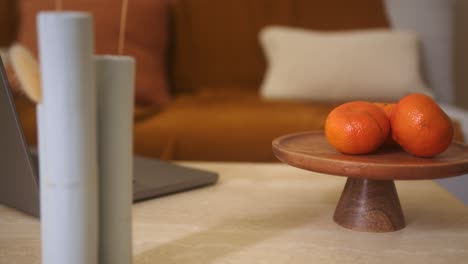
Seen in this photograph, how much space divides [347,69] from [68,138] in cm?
179

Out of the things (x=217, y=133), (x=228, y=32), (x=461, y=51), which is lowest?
(x=217, y=133)

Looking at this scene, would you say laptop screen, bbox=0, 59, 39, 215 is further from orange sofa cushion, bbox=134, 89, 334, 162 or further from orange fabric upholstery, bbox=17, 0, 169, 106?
orange fabric upholstery, bbox=17, 0, 169, 106

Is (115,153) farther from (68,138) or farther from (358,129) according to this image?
(358,129)

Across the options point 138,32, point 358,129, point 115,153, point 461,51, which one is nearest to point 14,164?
point 115,153

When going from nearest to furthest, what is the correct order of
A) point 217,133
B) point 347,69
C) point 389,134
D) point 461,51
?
point 389,134, point 217,133, point 347,69, point 461,51

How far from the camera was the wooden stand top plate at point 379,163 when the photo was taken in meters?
0.64

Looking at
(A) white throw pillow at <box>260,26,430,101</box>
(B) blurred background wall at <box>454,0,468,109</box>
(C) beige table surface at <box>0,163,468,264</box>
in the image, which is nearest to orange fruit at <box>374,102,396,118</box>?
(C) beige table surface at <box>0,163,468,264</box>

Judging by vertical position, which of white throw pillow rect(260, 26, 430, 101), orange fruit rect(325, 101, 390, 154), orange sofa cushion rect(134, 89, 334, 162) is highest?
orange fruit rect(325, 101, 390, 154)

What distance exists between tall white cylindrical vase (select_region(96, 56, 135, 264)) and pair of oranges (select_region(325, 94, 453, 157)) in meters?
0.30

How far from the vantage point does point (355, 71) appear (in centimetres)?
215

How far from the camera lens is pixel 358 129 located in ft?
2.32

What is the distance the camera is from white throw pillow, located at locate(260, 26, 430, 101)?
215cm

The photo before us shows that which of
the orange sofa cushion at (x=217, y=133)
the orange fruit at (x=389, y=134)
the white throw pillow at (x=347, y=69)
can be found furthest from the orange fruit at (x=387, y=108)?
the white throw pillow at (x=347, y=69)

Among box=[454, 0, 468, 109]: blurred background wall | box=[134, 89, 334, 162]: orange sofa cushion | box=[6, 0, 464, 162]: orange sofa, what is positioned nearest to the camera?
box=[134, 89, 334, 162]: orange sofa cushion
